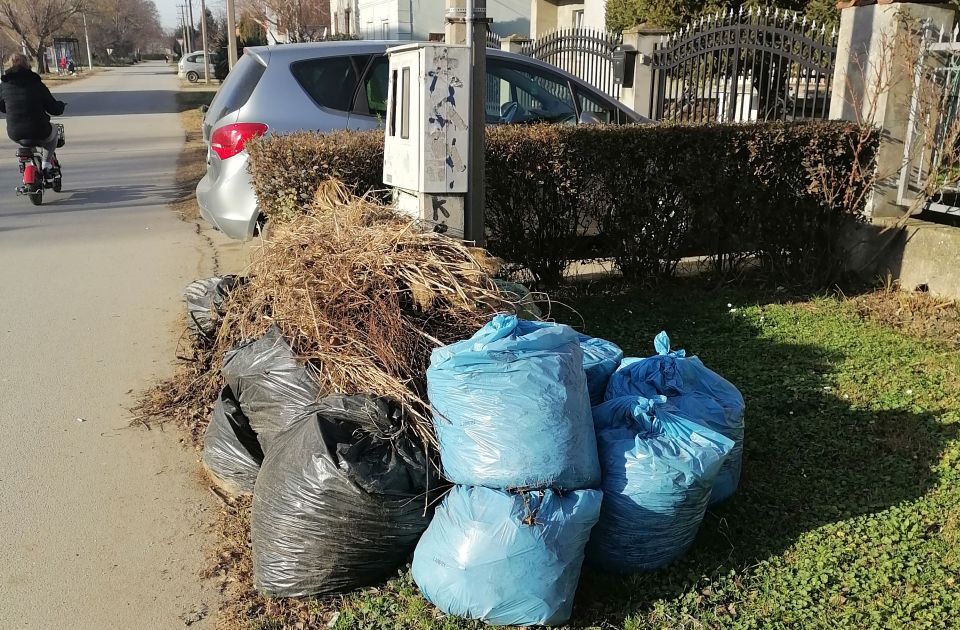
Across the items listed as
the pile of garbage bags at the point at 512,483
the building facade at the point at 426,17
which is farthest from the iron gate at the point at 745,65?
the building facade at the point at 426,17

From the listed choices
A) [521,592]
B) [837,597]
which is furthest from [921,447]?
[521,592]

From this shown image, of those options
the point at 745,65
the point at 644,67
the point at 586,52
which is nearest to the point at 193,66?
the point at 586,52

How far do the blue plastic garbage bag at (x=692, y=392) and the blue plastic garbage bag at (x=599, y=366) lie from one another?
0.09m

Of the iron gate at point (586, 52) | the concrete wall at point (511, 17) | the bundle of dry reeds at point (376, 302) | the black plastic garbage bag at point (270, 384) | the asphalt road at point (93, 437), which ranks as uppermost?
the concrete wall at point (511, 17)

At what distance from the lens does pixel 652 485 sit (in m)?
2.95

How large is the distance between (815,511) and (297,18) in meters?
37.7

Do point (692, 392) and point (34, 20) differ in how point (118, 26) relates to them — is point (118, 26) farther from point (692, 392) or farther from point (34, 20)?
point (692, 392)

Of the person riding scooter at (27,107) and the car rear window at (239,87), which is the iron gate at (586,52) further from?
the person riding scooter at (27,107)

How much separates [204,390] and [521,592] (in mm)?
2662

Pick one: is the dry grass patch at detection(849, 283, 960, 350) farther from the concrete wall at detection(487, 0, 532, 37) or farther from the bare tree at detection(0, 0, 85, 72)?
the bare tree at detection(0, 0, 85, 72)

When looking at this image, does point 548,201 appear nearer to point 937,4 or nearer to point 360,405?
point 360,405

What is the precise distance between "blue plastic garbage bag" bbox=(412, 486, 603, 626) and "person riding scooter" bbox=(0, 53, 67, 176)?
32.9 ft

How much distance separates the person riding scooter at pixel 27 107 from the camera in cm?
1077

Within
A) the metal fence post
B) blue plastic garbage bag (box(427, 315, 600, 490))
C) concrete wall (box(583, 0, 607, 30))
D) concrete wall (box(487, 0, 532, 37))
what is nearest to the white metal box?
blue plastic garbage bag (box(427, 315, 600, 490))
